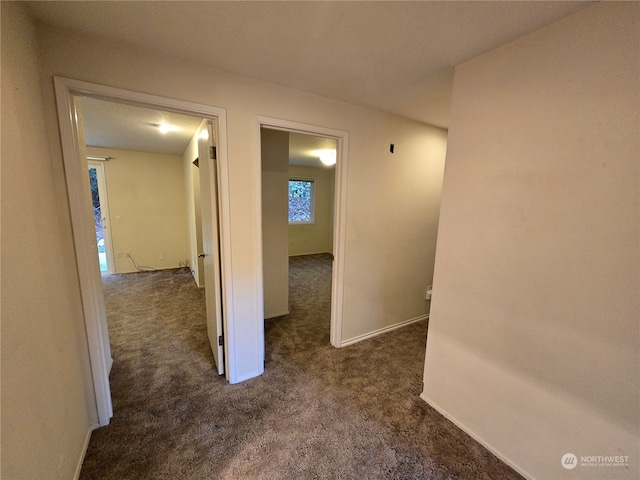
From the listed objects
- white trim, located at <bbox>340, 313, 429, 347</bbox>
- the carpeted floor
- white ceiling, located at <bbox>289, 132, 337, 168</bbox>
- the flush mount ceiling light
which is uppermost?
white ceiling, located at <bbox>289, 132, 337, 168</bbox>

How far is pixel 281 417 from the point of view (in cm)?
169

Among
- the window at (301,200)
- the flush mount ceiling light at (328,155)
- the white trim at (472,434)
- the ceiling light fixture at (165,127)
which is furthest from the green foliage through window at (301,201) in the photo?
the white trim at (472,434)

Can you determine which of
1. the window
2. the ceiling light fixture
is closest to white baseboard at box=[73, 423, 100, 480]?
the ceiling light fixture

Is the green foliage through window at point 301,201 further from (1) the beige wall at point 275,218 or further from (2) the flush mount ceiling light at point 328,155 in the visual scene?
(1) the beige wall at point 275,218

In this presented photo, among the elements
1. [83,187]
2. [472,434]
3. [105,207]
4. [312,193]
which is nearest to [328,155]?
[312,193]

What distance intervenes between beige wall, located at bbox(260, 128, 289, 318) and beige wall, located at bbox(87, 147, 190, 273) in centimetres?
288

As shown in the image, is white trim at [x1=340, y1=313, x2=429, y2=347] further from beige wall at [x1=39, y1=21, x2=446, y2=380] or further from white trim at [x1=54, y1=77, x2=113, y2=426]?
white trim at [x1=54, y1=77, x2=113, y2=426]

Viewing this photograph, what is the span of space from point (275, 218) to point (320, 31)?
198 centimetres

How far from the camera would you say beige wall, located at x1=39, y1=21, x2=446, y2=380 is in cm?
136

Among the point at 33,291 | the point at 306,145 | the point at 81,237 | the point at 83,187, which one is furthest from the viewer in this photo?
the point at 306,145

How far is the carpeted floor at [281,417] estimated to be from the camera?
1.38 m

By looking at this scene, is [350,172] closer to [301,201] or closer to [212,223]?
[212,223]

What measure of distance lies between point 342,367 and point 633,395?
5.47 ft

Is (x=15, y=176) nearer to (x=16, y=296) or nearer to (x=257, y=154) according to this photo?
(x=16, y=296)
